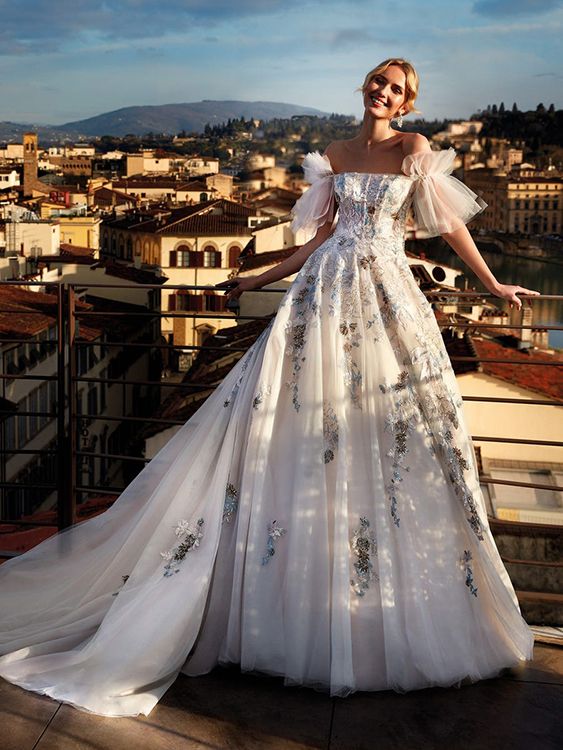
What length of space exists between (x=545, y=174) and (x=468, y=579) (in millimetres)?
76485

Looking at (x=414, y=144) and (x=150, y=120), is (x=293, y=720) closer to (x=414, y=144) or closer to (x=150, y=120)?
(x=414, y=144)

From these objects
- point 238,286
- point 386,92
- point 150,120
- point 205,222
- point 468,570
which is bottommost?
point 205,222

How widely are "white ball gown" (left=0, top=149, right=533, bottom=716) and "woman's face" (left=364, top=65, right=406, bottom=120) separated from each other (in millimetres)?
132

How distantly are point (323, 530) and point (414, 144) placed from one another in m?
0.84

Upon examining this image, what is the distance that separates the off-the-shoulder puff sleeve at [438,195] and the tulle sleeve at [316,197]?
0.64 ft

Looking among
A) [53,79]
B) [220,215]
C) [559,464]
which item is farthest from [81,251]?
[53,79]

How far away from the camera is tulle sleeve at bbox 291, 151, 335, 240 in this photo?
2252 mm

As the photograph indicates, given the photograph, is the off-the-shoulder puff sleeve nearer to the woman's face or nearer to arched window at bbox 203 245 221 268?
the woman's face

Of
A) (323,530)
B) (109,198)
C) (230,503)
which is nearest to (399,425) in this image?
(323,530)

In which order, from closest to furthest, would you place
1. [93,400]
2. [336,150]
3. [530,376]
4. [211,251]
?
1. [336,150]
2. [530,376]
3. [93,400]
4. [211,251]

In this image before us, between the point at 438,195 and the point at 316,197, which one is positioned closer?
the point at 438,195

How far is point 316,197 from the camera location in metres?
2.26

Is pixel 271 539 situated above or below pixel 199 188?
below

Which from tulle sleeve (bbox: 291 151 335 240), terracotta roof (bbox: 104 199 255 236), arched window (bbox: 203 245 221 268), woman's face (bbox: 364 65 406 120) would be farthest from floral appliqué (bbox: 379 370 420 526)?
arched window (bbox: 203 245 221 268)
